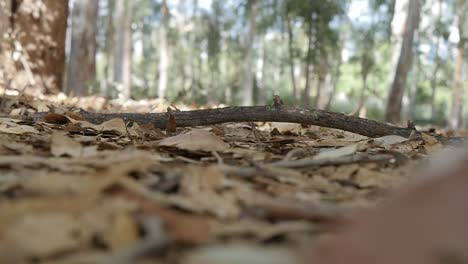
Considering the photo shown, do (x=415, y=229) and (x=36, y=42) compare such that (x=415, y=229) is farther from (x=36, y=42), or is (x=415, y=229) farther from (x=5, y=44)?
(x=36, y=42)

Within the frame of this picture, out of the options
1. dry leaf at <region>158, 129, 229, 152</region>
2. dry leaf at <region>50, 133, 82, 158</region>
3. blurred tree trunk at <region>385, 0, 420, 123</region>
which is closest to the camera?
dry leaf at <region>50, 133, 82, 158</region>

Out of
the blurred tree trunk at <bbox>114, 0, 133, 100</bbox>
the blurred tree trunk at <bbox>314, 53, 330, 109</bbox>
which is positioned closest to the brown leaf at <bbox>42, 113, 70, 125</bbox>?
the blurred tree trunk at <bbox>314, 53, 330, 109</bbox>

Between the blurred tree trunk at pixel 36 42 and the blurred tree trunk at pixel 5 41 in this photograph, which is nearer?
the blurred tree trunk at pixel 5 41

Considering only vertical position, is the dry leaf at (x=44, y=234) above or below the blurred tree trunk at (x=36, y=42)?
below

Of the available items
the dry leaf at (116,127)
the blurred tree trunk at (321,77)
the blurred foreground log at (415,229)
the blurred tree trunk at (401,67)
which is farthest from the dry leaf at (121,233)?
the blurred tree trunk at (321,77)

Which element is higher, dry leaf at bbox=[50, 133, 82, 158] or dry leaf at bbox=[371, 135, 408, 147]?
dry leaf at bbox=[371, 135, 408, 147]

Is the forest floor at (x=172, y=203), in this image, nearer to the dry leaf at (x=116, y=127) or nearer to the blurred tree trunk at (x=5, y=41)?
the dry leaf at (x=116, y=127)

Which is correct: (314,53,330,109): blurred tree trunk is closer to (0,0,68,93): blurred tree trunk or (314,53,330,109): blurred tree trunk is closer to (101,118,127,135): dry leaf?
(0,0,68,93): blurred tree trunk

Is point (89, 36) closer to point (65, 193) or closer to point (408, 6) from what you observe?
point (408, 6)
